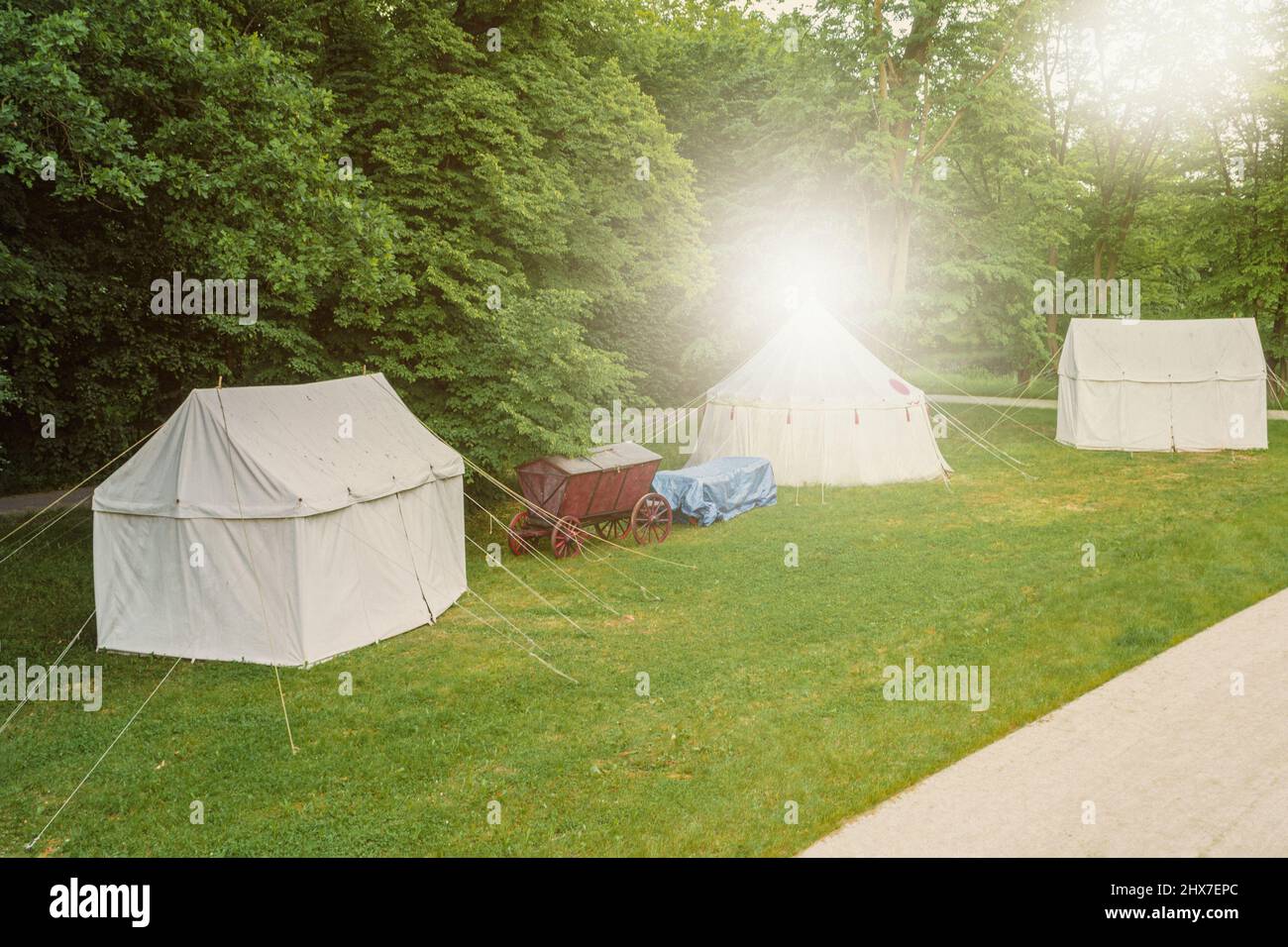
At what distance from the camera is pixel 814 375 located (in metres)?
21.1

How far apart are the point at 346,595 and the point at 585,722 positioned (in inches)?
144

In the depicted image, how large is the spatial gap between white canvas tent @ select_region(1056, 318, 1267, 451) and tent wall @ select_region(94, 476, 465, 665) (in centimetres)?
1849

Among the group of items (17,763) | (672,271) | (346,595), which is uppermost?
(672,271)

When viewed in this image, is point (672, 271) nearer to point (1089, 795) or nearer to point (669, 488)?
point (669, 488)

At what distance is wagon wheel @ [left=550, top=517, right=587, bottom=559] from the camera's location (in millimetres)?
15141

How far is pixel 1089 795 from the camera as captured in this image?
7484 millimetres

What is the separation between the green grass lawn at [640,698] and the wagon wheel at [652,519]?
0.91 ft

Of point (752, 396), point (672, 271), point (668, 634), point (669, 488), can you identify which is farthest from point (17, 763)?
point (672, 271)

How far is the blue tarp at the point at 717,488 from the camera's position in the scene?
17.5 m

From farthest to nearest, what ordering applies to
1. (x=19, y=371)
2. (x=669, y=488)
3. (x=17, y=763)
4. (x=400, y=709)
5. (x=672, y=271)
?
(x=672, y=271) < (x=669, y=488) < (x=19, y=371) < (x=400, y=709) < (x=17, y=763)

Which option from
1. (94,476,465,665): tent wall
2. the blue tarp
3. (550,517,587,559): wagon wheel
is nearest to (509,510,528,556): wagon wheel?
(550,517,587,559): wagon wheel

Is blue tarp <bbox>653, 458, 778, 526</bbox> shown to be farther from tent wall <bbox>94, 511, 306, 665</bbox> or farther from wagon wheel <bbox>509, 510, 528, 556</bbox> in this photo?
tent wall <bbox>94, 511, 306, 665</bbox>

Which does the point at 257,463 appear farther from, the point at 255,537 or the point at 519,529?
the point at 519,529

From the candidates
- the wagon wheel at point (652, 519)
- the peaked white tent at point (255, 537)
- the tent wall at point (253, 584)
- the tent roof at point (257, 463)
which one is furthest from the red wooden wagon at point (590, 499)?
the tent wall at point (253, 584)
